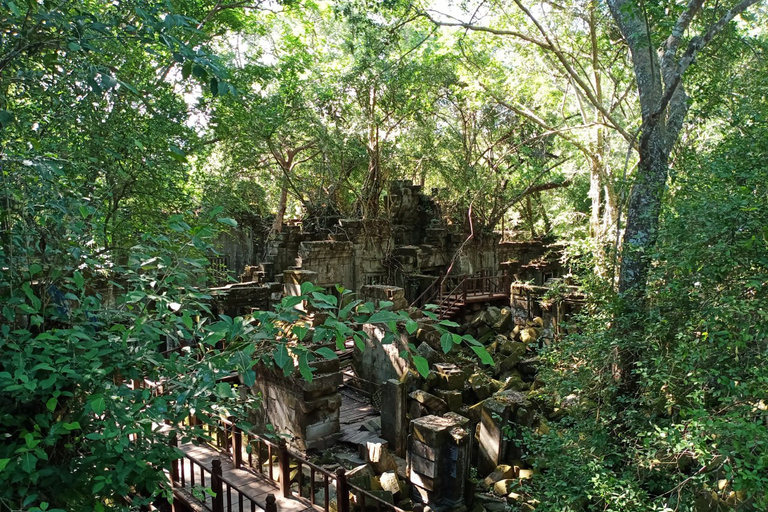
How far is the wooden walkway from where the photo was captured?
5.83 metres

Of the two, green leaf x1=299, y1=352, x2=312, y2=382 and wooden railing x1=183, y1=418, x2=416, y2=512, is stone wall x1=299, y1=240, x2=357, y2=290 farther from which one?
green leaf x1=299, y1=352, x2=312, y2=382

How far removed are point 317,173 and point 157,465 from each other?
19.4 m

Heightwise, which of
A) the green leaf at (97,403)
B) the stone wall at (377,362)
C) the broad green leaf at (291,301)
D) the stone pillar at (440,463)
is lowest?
the stone pillar at (440,463)

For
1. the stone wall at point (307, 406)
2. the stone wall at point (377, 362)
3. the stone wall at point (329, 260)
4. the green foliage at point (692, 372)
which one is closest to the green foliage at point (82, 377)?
the green foliage at point (692, 372)

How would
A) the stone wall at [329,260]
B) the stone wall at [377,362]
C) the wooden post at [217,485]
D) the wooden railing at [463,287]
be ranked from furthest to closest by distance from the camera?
1. the wooden railing at [463,287]
2. the stone wall at [329,260]
3. the stone wall at [377,362]
4. the wooden post at [217,485]

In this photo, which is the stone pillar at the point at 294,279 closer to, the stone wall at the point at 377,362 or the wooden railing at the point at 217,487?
the stone wall at the point at 377,362

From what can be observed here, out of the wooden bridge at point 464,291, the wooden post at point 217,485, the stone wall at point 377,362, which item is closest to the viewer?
the wooden post at point 217,485

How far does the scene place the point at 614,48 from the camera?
1235 cm

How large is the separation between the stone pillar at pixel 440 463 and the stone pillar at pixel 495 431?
3.18 ft

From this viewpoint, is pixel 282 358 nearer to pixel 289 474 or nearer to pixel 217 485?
pixel 217 485

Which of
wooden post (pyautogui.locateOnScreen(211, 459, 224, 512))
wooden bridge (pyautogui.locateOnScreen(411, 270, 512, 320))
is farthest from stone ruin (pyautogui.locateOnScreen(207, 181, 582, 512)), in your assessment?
wooden post (pyautogui.locateOnScreen(211, 459, 224, 512))

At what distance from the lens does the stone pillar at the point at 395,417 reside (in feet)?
28.9

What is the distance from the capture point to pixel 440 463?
7.54 meters

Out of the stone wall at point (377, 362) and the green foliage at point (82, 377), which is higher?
the green foliage at point (82, 377)
